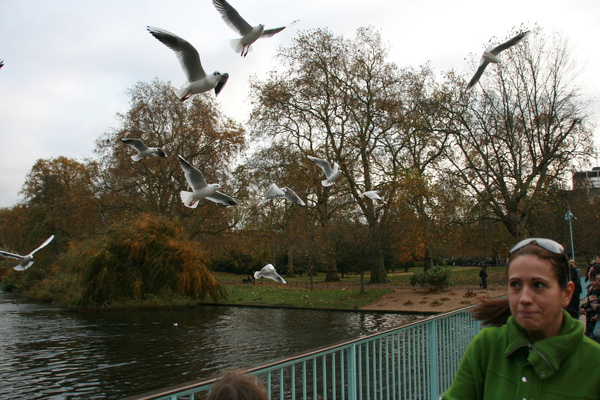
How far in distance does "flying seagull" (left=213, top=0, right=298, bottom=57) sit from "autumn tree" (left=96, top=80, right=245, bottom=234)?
99.4ft

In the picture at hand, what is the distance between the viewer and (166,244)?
98.3 feet

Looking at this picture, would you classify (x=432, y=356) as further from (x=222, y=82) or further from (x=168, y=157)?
(x=168, y=157)

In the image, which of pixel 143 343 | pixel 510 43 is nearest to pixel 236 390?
pixel 510 43

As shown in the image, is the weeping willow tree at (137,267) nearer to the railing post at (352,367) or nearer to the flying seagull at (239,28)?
the flying seagull at (239,28)

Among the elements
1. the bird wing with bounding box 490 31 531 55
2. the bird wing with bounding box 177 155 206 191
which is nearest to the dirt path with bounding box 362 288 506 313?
the bird wing with bounding box 490 31 531 55

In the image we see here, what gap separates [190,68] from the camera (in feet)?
29.4

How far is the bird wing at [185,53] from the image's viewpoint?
877 cm

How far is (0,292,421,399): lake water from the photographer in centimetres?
1209

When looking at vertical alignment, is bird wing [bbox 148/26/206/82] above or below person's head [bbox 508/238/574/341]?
above

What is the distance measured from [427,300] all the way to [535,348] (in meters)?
24.3

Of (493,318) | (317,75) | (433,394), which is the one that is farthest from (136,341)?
(317,75)

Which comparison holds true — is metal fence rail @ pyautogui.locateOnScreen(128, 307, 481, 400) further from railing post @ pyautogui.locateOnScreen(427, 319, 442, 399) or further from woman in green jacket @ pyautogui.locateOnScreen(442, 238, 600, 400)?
woman in green jacket @ pyautogui.locateOnScreen(442, 238, 600, 400)

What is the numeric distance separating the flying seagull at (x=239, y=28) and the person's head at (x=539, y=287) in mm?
7048

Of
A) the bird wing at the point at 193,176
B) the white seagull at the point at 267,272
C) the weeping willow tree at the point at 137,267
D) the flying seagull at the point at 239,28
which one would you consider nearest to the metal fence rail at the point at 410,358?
the bird wing at the point at 193,176
